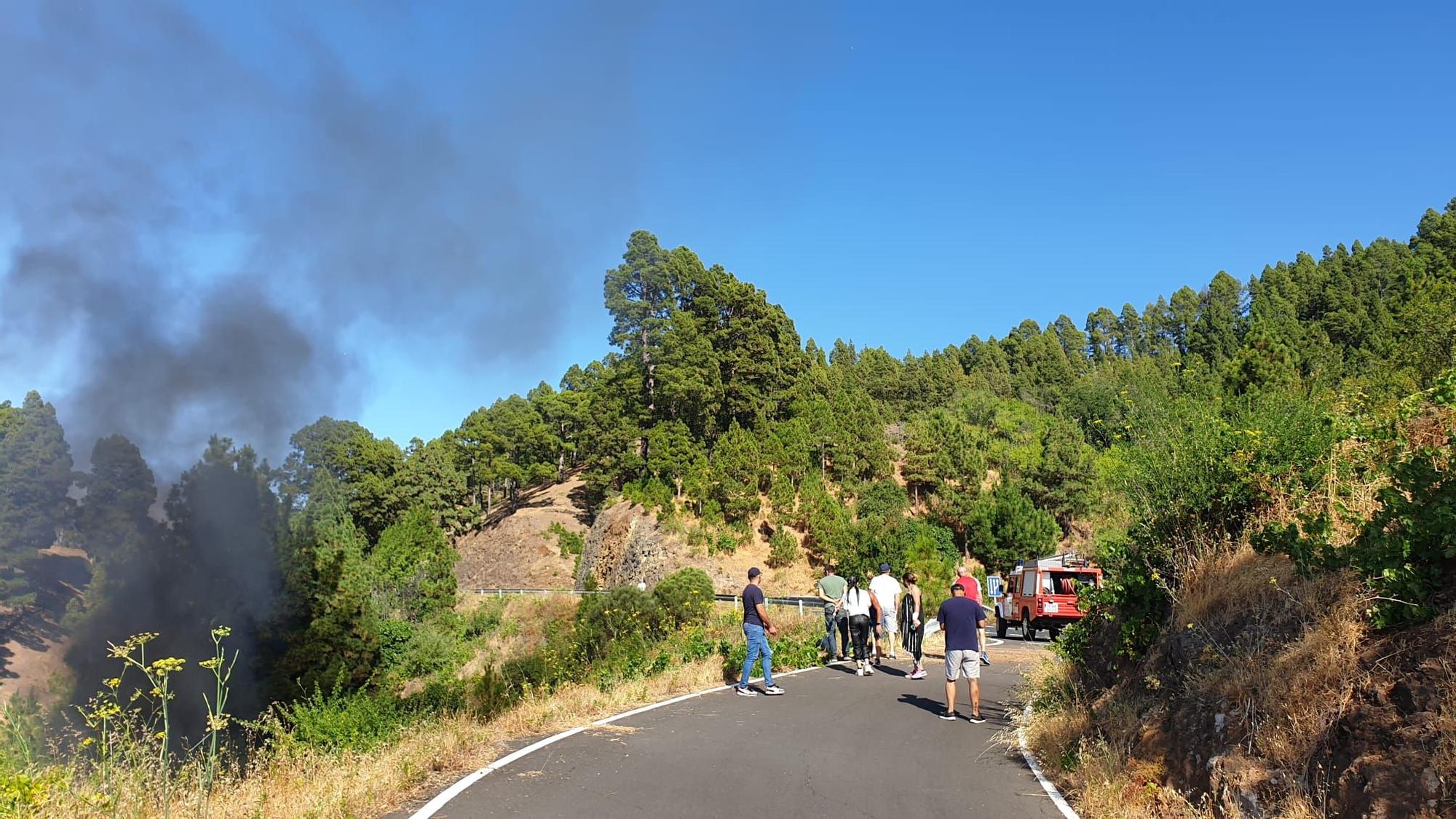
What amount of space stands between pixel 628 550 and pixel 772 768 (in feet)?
143

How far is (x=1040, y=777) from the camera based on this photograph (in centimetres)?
794

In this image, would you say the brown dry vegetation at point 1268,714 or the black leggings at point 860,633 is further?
the black leggings at point 860,633

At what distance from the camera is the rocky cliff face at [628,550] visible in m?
47.7

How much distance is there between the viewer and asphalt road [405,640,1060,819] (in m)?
6.64

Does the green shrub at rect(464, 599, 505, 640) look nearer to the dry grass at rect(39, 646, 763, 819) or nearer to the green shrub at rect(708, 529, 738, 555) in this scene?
the green shrub at rect(708, 529, 738, 555)

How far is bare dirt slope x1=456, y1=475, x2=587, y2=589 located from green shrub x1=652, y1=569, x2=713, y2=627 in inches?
1451

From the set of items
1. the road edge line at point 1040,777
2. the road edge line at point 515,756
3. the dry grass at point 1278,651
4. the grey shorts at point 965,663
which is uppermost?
the dry grass at point 1278,651

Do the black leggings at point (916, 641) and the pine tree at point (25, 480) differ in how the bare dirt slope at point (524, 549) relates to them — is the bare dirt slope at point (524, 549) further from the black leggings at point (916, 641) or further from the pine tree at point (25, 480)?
the pine tree at point (25, 480)

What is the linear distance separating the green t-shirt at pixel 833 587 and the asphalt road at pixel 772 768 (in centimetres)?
540

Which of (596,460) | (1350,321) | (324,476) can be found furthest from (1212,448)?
(1350,321)

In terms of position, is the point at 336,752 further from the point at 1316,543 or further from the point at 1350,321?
the point at 1350,321

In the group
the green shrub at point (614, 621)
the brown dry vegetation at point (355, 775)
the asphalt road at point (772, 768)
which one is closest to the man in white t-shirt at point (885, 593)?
the asphalt road at point (772, 768)

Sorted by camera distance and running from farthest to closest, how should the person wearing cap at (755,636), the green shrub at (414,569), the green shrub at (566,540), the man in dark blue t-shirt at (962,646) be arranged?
the green shrub at (566,540) < the green shrub at (414,569) < the person wearing cap at (755,636) < the man in dark blue t-shirt at (962,646)

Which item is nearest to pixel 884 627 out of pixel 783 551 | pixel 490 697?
pixel 490 697
